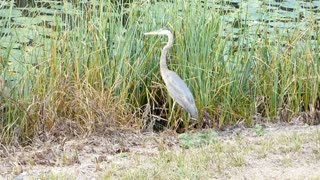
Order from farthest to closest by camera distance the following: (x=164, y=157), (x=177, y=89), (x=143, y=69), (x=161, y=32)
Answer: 1. (x=143, y=69)
2. (x=161, y=32)
3. (x=177, y=89)
4. (x=164, y=157)

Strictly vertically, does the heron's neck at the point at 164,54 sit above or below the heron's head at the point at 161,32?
below

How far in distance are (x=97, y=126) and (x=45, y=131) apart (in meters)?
0.44

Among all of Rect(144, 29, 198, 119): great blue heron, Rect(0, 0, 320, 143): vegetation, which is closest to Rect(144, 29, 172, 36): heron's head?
Rect(144, 29, 198, 119): great blue heron

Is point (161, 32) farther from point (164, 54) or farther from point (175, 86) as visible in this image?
point (175, 86)

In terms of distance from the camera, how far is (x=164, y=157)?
547 cm

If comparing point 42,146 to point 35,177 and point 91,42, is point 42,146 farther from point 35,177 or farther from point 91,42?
point 91,42

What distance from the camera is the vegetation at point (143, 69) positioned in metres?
6.55

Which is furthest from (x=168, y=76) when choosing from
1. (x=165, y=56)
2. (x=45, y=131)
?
(x=45, y=131)

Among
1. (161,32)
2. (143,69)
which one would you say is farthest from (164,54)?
(143,69)

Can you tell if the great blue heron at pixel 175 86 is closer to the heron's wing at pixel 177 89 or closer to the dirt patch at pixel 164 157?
the heron's wing at pixel 177 89

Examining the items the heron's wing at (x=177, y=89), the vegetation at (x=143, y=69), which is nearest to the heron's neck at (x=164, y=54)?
the heron's wing at (x=177, y=89)

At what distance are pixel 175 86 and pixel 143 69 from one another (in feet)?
2.72

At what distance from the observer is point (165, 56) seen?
6.93 meters

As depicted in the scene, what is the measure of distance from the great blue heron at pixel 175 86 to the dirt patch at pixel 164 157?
0.28 meters
